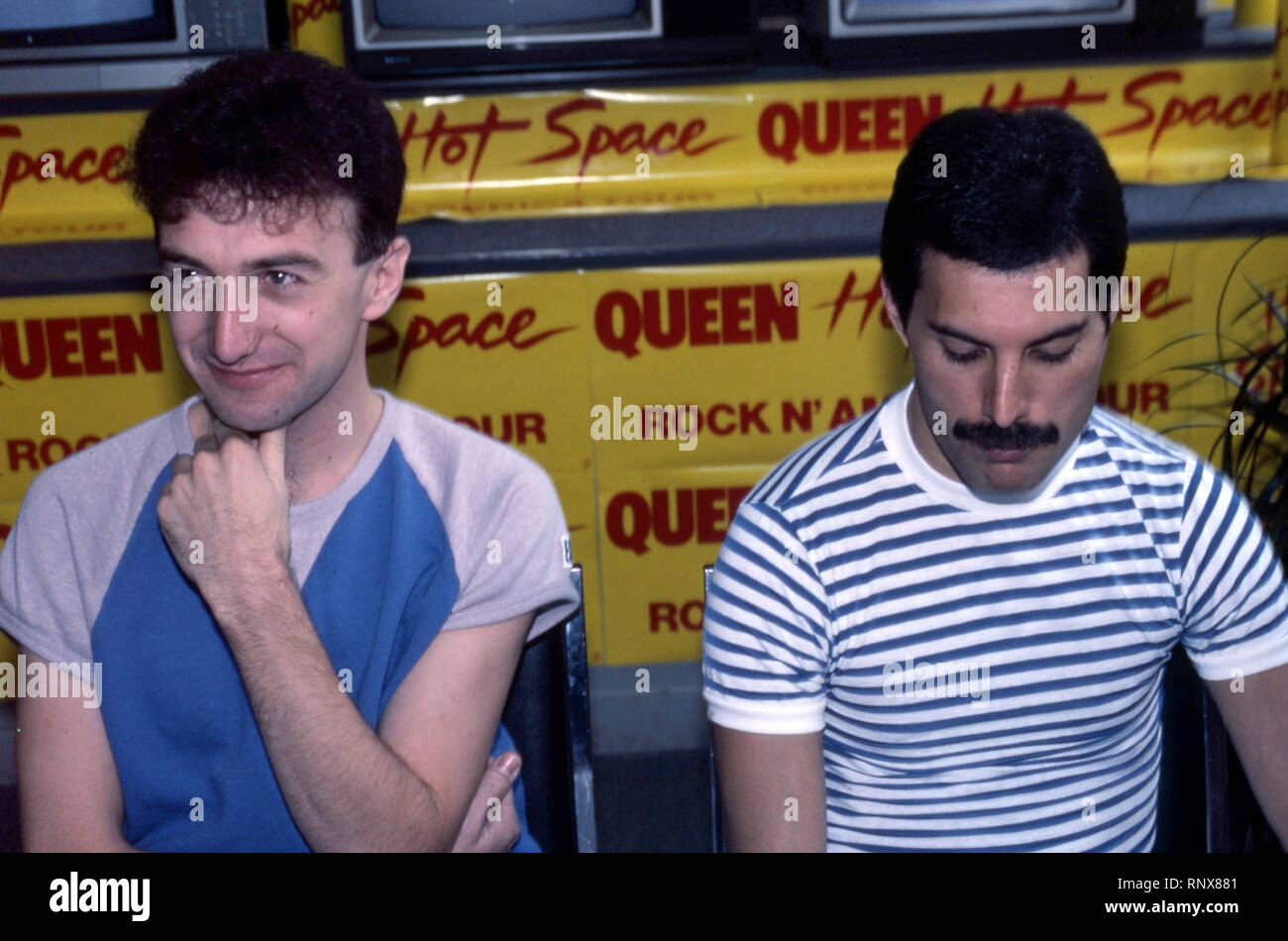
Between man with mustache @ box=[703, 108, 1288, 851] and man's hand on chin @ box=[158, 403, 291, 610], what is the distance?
523 mm

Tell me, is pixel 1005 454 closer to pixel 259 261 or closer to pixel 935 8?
pixel 259 261

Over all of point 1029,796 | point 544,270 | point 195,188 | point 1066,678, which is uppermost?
point 195,188

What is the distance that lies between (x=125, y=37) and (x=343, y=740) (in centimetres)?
201

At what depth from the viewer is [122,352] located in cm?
305

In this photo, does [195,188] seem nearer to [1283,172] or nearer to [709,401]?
[709,401]

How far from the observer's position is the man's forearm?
1348 millimetres

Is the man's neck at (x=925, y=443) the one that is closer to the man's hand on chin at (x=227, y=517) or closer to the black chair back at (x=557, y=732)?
the black chair back at (x=557, y=732)

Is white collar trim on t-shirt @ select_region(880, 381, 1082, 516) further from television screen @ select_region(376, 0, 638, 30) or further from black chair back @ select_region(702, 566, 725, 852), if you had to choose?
television screen @ select_region(376, 0, 638, 30)

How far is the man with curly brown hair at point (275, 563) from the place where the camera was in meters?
1.40

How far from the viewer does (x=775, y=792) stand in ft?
4.67

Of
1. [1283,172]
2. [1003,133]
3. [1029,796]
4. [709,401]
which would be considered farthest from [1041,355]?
[1283,172]

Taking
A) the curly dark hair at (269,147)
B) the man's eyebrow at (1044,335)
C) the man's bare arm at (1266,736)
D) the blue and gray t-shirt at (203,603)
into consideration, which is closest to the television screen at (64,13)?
the curly dark hair at (269,147)
